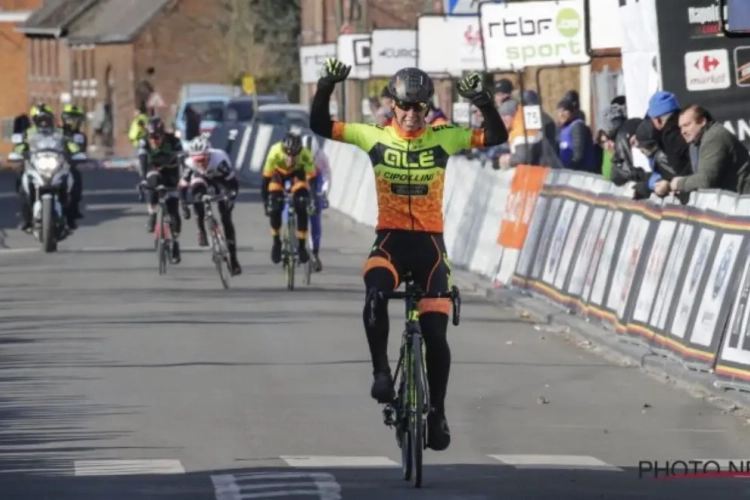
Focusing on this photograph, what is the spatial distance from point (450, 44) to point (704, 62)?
12287mm

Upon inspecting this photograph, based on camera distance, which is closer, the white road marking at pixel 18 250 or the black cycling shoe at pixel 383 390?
the black cycling shoe at pixel 383 390

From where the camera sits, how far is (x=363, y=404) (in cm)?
1475

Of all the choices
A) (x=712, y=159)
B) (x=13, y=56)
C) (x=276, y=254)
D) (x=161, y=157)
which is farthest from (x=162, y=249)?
(x=13, y=56)

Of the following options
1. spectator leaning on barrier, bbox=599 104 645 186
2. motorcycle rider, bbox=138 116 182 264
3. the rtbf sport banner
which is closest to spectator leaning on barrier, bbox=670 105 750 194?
spectator leaning on barrier, bbox=599 104 645 186

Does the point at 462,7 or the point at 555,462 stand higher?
the point at 462,7

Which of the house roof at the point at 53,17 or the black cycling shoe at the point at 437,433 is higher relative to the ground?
the house roof at the point at 53,17

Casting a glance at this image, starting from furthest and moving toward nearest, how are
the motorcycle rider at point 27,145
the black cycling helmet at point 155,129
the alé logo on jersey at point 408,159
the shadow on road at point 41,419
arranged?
the motorcycle rider at point 27,145, the black cycling helmet at point 155,129, the shadow on road at point 41,419, the alé logo on jersey at point 408,159

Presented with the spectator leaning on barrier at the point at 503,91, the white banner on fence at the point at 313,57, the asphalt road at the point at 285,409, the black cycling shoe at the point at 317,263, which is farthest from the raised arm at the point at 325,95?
the white banner on fence at the point at 313,57

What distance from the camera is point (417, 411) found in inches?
442

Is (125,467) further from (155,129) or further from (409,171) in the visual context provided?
(155,129)

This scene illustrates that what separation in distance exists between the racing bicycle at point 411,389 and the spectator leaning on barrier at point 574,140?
11.6 m

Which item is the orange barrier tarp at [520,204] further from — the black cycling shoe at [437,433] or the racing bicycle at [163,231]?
the black cycling shoe at [437,433]

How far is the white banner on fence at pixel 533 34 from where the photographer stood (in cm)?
2298

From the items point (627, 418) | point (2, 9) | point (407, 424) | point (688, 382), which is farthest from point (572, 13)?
point (2, 9)
